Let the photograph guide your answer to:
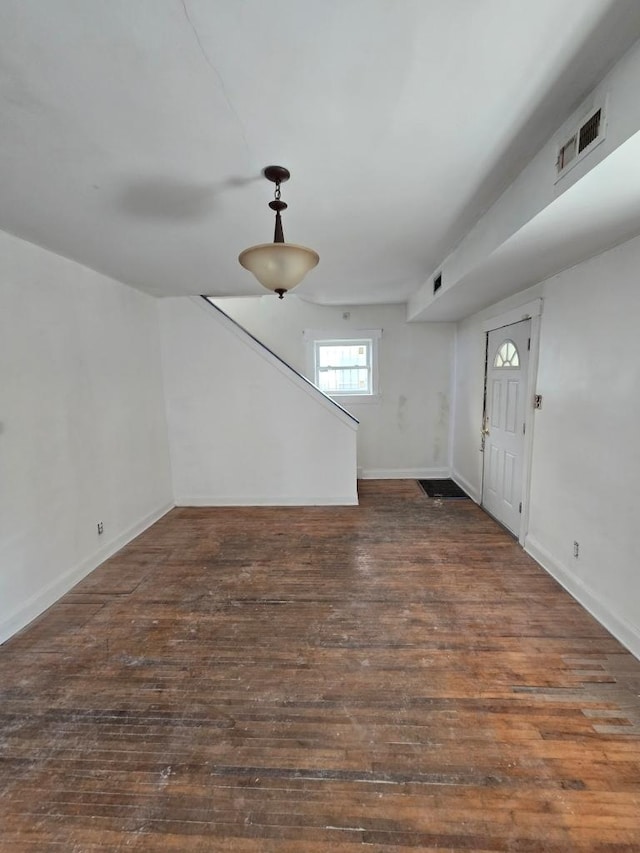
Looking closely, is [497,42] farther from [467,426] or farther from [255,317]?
[255,317]

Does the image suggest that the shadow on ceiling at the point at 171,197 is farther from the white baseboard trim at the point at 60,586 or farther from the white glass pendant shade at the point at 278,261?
the white baseboard trim at the point at 60,586

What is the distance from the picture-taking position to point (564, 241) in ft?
6.47

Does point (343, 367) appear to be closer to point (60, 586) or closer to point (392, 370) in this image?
point (392, 370)

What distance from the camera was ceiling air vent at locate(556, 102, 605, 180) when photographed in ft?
4.00

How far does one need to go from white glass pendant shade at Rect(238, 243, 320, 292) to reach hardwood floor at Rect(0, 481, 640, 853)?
2.05 m

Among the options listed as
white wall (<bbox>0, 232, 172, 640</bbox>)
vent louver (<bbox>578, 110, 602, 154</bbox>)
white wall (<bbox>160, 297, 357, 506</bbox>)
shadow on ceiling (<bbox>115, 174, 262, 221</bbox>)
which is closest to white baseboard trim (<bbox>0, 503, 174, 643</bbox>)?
white wall (<bbox>0, 232, 172, 640</bbox>)

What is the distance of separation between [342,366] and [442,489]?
2262 mm

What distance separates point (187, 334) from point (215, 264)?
1408mm

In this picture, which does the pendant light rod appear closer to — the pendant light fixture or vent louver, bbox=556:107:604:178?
the pendant light fixture

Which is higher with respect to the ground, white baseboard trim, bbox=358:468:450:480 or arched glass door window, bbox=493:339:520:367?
arched glass door window, bbox=493:339:520:367

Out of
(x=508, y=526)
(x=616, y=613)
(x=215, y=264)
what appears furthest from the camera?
(x=508, y=526)

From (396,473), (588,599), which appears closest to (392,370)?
(396,473)

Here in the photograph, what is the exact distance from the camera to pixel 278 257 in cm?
170

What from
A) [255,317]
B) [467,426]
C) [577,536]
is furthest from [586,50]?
[255,317]
